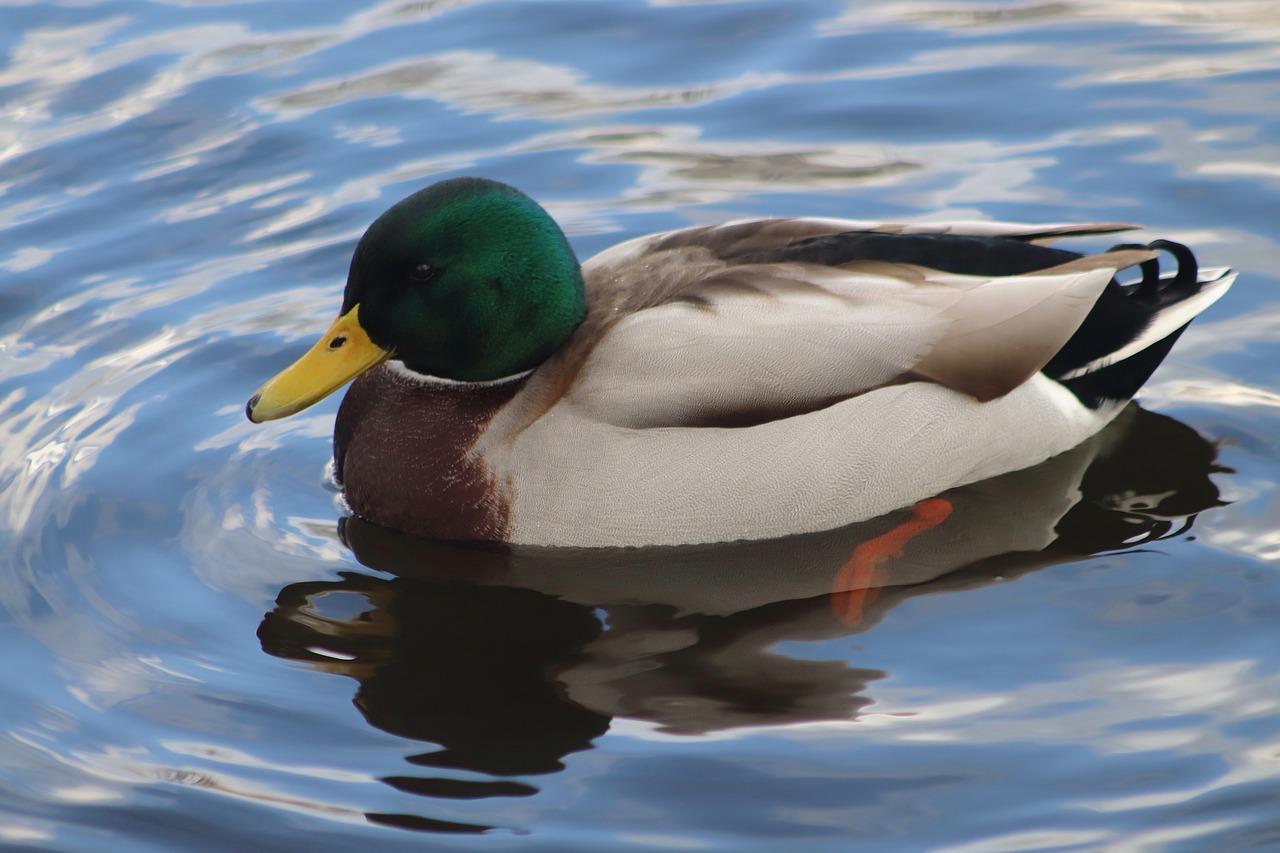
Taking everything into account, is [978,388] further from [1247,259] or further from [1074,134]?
[1074,134]

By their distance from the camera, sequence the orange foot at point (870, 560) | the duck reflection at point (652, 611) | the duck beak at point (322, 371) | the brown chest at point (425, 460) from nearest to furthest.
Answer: the duck reflection at point (652, 611)
the orange foot at point (870, 560)
the duck beak at point (322, 371)
the brown chest at point (425, 460)

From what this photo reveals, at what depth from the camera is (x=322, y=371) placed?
237 inches

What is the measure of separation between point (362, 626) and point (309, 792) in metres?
0.90

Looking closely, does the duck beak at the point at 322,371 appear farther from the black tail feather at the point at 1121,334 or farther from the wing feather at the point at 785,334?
the black tail feather at the point at 1121,334

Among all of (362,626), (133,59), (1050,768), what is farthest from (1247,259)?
(133,59)

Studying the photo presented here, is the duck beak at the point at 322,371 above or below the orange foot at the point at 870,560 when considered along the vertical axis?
above

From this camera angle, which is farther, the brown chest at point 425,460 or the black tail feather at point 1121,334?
the black tail feather at point 1121,334

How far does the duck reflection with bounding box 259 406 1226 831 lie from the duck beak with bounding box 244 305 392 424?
0.58 meters

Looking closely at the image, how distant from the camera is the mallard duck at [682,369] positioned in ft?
19.3

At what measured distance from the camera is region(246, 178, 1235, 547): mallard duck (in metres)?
5.88

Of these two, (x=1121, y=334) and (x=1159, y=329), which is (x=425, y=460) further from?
(x=1159, y=329)

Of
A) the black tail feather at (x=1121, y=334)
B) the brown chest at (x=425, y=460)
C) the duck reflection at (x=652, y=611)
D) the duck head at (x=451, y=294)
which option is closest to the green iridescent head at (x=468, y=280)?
the duck head at (x=451, y=294)

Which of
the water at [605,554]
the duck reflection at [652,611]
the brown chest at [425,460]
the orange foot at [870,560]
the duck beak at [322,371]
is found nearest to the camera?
the water at [605,554]

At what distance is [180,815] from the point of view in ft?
16.3
